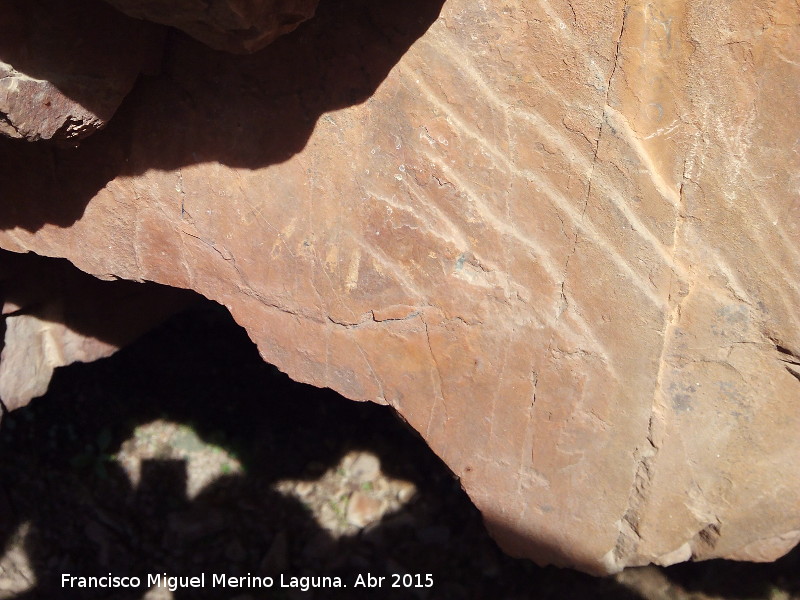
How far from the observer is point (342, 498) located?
Answer: 9.87ft

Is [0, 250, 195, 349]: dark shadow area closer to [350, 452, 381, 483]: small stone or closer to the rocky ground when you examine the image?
the rocky ground

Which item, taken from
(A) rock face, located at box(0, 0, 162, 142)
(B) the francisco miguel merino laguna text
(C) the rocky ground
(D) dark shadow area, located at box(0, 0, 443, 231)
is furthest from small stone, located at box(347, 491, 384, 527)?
(A) rock face, located at box(0, 0, 162, 142)

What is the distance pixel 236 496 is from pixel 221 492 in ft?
0.23

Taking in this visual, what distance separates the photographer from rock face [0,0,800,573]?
5.55 ft

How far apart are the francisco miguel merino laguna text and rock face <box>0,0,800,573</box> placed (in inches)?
37.0

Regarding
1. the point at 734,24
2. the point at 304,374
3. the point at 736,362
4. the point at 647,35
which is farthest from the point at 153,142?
the point at 736,362

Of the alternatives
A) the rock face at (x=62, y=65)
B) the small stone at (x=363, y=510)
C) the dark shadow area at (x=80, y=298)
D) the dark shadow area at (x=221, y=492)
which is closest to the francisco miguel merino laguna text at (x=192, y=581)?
the dark shadow area at (x=221, y=492)

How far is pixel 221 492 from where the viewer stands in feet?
9.93

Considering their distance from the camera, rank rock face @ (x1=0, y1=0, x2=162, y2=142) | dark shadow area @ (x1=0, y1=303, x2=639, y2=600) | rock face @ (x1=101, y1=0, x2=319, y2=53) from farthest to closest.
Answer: dark shadow area @ (x1=0, y1=303, x2=639, y2=600), rock face @ (x1=0, y1=0, x2=162, y2=142), rock face @ (x1=101, y1=0, x2=319, y2=53)

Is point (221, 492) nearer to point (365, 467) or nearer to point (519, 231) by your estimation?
point (365, 467)

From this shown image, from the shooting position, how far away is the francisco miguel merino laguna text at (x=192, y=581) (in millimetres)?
2721

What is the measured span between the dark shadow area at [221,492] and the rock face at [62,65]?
1.75 m

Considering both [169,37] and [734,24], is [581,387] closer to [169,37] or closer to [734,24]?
[734,24]

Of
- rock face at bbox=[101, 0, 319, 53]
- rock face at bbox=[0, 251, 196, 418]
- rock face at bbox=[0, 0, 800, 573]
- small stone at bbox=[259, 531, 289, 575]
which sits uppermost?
rock face at bbox=[101, 0, 319, 53]
